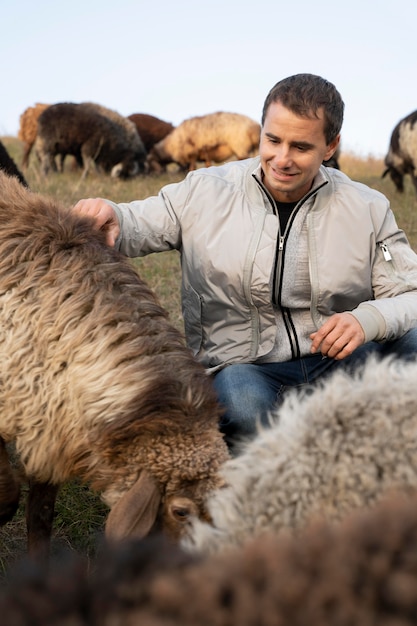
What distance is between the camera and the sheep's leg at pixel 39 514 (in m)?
3.51

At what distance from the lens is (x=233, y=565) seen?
143 cm

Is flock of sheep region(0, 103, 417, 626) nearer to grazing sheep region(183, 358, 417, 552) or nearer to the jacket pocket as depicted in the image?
grazing sheep region(183, 358, 417, 552)

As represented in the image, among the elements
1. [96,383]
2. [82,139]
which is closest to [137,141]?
[82,139]

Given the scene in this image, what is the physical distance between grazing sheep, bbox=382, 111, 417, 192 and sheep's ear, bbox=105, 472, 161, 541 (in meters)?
13.1

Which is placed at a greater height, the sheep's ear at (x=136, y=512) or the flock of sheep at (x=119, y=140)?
the sheep's ear at (x=136, y=512)

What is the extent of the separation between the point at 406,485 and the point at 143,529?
35.3 inches

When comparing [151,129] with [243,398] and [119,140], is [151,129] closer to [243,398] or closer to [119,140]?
[119,140]

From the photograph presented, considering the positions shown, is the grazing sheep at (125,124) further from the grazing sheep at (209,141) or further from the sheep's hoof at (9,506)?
the sheep's hoof at (9,506)

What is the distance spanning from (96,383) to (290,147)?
1557 mm

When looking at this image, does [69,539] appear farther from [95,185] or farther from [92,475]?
[95,185]

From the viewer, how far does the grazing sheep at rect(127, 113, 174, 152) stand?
68.5ft

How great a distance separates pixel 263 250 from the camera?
3740 millimetres

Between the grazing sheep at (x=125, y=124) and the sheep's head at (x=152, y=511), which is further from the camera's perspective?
the grazing sheep at (x=125, y=124)

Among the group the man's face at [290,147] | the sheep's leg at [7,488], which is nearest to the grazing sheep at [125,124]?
the man's face at [290,147]
